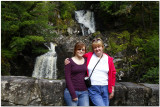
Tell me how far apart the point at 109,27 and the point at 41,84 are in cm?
1483

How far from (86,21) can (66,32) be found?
295 centimetres

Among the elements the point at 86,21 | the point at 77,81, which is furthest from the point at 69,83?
the point at 86,21

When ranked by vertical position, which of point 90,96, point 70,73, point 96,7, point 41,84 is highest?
point 96,7

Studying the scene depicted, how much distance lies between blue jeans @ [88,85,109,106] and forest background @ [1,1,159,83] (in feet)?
15.1

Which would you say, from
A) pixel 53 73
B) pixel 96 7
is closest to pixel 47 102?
pixel 53 73

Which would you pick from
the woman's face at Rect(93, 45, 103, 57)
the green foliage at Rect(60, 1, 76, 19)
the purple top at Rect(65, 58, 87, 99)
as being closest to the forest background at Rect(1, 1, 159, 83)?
the green foliage at Rect(60, 1, 76, 19)

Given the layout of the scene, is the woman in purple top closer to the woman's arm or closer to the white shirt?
the woman's arm

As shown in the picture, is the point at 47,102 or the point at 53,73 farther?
the point at 53,73

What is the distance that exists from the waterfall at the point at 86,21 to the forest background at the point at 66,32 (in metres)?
0.59

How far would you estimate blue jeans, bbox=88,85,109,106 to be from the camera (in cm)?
216

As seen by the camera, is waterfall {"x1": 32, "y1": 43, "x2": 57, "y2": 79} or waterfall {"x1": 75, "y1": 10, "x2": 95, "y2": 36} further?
waterfall {"x1": 75, "y1": 10, "x2": 95, "y2": 36}

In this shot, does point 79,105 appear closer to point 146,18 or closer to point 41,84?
point 41,84

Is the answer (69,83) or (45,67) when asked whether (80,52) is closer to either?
(69,83)

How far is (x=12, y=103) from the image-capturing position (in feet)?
7.86
